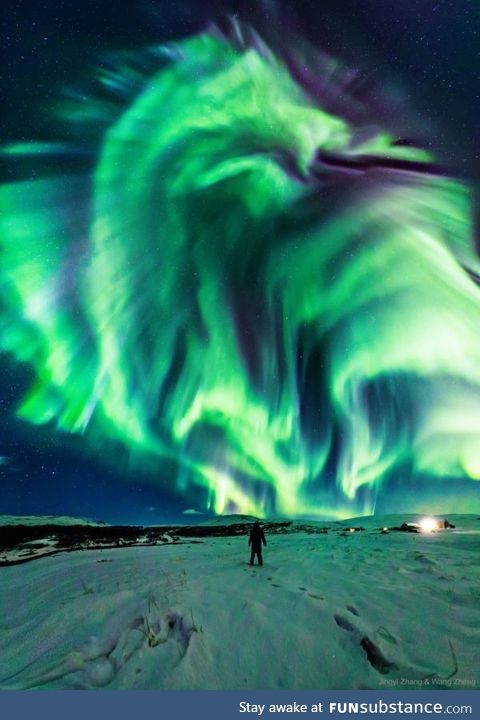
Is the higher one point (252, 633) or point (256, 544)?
point (256, 544)

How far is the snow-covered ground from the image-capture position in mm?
5707

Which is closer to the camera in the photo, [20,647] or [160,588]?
[20,647]

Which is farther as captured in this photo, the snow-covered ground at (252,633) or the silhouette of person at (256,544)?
the silhouette of person at (256,544)

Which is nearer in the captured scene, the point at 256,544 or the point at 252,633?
the point at 252,633

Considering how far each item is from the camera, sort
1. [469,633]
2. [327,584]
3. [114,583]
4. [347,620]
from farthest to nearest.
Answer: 1. [114,583]
2. [327,584]
3. [347,620]
4. [469,633]

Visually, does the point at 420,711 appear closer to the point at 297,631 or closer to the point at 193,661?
the point at 297,631

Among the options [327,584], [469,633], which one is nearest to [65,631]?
[327,584]

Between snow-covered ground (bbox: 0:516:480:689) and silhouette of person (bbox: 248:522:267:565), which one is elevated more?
→ silhouette of person (bbox: 248:522:267:565)

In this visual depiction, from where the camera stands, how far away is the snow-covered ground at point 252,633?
5.71 m

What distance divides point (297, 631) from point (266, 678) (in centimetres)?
119

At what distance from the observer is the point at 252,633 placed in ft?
22.2

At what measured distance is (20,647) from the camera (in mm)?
7262

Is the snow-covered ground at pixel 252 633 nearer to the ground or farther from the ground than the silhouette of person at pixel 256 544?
nearer to the ground

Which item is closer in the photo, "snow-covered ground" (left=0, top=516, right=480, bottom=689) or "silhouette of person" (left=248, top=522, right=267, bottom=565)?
"snow-covered ground" (left=0, top=516, right=480, bottom=689)
